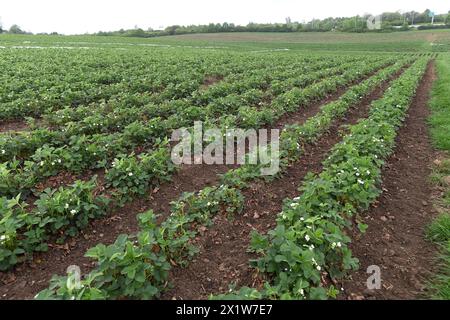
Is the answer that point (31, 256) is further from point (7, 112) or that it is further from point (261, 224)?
point (7, 112)

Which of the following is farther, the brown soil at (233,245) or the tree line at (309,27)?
the tree line at (309,27)

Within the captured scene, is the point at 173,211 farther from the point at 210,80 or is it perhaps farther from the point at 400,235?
the point at 210,80

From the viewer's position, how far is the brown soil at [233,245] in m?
3.52

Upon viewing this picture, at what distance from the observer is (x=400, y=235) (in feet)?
14.9

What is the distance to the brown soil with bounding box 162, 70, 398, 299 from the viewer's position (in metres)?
3.52

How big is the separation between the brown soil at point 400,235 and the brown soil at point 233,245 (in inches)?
46.4

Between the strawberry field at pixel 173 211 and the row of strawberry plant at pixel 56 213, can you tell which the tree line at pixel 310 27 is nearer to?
the strawberry field at pixel 173 211

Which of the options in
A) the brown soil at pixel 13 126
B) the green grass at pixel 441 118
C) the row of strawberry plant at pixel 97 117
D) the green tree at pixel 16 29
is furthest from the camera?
the green tree at pixel 16 29

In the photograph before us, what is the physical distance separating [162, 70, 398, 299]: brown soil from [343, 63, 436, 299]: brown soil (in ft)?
3.87

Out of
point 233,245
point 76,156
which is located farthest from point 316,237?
point 76,156

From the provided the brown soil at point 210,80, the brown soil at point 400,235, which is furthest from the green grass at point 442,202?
the brown soil at point 210,80

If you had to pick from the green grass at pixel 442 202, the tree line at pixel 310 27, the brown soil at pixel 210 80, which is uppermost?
the tree line at pixel 310 27
